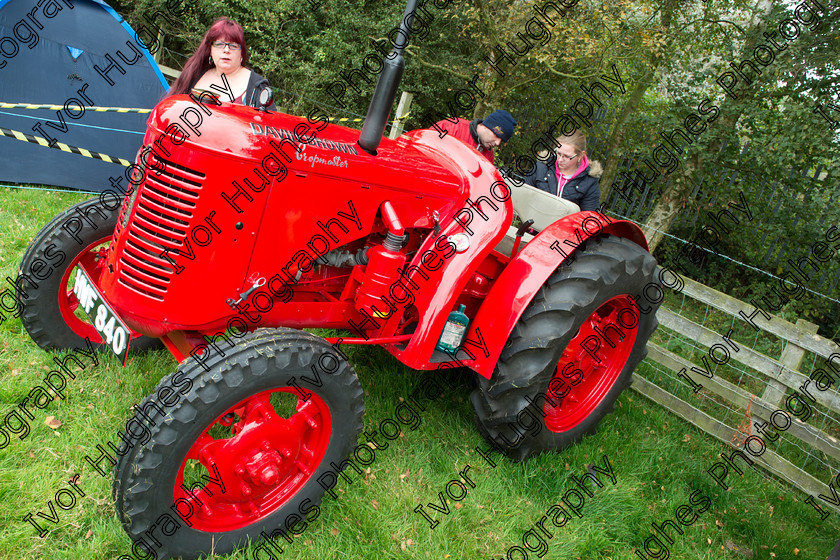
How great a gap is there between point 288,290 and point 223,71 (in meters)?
1.57

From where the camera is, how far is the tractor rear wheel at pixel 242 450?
78.3 inches

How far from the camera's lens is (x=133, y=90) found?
5902 mm

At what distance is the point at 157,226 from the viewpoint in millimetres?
2135

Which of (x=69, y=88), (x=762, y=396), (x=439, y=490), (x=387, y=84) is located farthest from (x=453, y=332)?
(x=69, y=88)

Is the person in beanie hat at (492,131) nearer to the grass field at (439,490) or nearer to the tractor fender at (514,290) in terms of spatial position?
the tractor fender at (514,290)

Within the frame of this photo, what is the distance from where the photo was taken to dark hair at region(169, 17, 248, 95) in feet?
10.8

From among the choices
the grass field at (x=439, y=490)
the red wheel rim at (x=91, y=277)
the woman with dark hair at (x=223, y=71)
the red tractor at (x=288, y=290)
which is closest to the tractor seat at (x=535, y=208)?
the red tractor at (x=288, y=290)

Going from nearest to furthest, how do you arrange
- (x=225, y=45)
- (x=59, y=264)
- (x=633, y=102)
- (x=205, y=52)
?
(x=59, y=264), (x=225, y=45), (x=205, y=52), (x=633, y=102)

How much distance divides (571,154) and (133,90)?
14.8 ft

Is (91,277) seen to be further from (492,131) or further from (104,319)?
(492,131)

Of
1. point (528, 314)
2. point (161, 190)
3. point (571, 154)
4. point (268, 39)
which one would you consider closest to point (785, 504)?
point (528, 314)

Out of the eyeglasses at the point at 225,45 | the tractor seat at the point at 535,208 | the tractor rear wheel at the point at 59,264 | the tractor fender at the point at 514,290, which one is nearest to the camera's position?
the tractor fender at the point at 514,290

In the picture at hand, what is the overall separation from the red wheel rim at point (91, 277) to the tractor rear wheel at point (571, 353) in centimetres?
207

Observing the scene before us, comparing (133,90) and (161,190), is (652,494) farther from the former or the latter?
(133,90)
